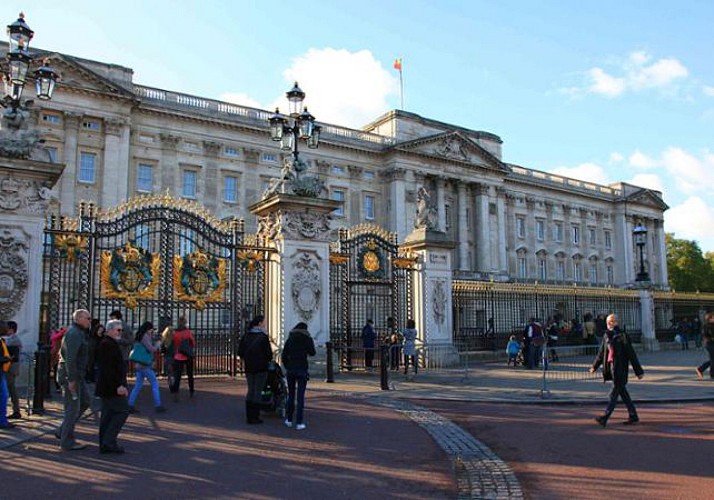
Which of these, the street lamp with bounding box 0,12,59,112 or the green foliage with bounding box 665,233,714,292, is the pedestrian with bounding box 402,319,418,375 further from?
the green foliage with bounding box 665,233,714,292

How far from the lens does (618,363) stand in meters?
9.61

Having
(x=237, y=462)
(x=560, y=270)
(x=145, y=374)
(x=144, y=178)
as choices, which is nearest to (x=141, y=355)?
(x=145, y=374)

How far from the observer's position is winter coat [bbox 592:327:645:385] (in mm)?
9547

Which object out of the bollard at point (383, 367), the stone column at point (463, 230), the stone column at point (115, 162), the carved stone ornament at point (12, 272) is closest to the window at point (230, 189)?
the stone column at point (115, 162)

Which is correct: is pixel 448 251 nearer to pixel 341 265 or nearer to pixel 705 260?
pixel 341 265

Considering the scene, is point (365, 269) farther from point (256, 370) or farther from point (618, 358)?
point (618, 358)

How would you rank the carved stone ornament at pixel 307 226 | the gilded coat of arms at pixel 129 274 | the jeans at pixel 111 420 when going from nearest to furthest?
the jeans at pixel 111 420
the gilded coat of arms at pixel 129 274
the carved stone ornament at pixel 307 226

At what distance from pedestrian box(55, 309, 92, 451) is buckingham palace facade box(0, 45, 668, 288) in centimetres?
3281

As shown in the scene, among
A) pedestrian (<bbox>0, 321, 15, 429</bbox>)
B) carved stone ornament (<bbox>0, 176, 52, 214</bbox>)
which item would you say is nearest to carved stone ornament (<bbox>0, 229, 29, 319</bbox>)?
carved stone ornament (<bbox>0, 176, 52, 214</bbox>)

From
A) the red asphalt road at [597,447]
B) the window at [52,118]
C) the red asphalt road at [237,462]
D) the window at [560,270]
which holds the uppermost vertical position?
the window at [52,118]

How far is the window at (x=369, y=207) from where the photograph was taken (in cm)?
5469

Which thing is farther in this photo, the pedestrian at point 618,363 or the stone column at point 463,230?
the stone column at point 463,230

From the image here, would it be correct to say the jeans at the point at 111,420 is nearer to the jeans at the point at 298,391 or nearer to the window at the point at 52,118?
the jeans at the point at 298,391

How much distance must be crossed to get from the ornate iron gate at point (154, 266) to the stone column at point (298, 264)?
1.58ft
